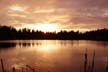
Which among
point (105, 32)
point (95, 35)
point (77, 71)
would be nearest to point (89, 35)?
point (95, 35)

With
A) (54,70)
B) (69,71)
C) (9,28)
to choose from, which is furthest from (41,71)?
(9,28)

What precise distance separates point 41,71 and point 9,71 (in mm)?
3957

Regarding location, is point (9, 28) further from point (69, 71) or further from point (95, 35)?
point (69, 71)

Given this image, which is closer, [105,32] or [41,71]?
[41,71]

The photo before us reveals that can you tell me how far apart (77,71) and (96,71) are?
2.38 meters

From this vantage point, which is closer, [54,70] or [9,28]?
[54,70]

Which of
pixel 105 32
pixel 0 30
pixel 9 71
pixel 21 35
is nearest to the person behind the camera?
pixel 9 71

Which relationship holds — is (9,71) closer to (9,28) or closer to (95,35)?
(9,28)

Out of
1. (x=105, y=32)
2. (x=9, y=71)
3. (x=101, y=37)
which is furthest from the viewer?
(x=101, y=37)

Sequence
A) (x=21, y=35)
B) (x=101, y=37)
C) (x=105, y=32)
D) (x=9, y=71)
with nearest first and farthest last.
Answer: (x=9, y=71), (x=105, y=32), (x=101, y=37), (x=21, y=35)

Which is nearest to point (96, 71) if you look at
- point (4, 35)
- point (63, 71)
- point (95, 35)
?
point (63, 71)

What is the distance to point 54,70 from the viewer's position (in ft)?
88.6

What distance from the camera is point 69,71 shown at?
2620 centimetres

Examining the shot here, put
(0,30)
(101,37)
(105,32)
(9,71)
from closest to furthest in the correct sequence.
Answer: (9,71)
(0,30)
(105,32)
(101,37)
